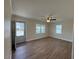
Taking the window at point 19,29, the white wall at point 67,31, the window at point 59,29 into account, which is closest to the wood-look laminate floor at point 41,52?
the window at point 19,29

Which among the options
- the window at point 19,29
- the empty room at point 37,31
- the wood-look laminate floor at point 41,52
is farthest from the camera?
the window at point 19,29

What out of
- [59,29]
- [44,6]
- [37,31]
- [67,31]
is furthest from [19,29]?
[59,29]

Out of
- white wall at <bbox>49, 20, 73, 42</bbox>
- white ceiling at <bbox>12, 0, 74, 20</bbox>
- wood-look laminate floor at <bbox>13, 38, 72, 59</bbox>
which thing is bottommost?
wood-look laminate floor at <bbox>13, 38, 72, 59</bbox>

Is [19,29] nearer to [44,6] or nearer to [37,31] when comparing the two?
[37,31]

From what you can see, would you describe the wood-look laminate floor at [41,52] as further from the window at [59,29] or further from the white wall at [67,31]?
the window at [59,29]

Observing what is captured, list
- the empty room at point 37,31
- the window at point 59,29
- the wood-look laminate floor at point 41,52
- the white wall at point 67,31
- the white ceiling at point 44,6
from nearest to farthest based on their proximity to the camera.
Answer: the white ceiling at point 44,6 < the wood-look laminate floor at point 41,52 < the empty room at point 37,31 < the white wall at point 67,31 < the window at point 59,29

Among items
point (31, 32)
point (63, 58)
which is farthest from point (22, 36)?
point (63, 58)

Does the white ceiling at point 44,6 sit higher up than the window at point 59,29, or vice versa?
the white ceiling at point 44,6

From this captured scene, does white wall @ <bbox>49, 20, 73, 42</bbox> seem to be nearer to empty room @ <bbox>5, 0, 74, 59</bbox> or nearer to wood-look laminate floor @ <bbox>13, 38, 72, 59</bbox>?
empty room @ <bbox>5, 0, 74, 59</bbox>

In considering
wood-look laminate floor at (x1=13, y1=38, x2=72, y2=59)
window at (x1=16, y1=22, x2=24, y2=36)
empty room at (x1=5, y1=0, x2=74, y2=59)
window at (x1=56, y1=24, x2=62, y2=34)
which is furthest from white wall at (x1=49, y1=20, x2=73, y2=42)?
window at (x1=16, y1=22, x2=24, y2=36)

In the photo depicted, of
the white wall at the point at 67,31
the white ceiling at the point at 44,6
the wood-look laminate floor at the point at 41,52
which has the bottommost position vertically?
the wood-look laminate floor at the point at 41,52

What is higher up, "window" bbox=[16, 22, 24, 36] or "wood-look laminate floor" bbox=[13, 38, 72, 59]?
"window" bbox=[16, 22, 24, 36]

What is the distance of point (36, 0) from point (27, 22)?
16.6 ft

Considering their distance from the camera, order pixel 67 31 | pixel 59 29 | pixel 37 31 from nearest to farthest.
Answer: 1. pixel 67 31
2. pixel 37 31
3. pixel 59 29
